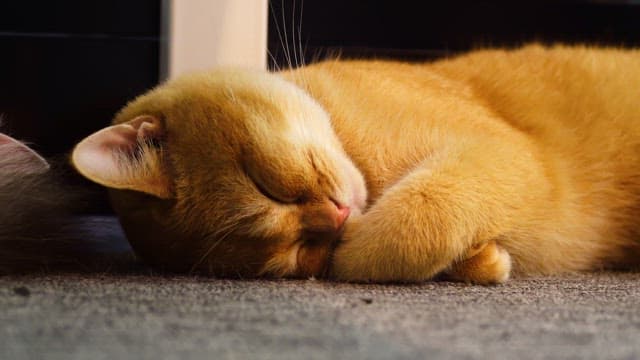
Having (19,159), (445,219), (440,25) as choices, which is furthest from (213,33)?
(440,25)

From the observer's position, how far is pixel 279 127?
109 cm

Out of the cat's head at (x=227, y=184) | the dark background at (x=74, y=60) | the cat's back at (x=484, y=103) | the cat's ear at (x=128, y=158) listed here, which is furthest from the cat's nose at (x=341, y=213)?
the dark background at (x=74, y=60)

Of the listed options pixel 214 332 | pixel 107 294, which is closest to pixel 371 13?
pixel 107 294

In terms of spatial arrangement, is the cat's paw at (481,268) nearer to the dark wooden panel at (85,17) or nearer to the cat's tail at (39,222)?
the cat's tail at (39,222)

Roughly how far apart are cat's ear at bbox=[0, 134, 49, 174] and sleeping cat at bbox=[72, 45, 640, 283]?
0.13m

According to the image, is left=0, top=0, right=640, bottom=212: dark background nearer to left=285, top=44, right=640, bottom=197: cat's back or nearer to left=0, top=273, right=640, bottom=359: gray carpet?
left=285, top=44, right=640, bottom=197: cat's back

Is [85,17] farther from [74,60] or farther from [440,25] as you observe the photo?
[440,25]

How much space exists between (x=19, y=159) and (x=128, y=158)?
20cm

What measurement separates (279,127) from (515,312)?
41cm

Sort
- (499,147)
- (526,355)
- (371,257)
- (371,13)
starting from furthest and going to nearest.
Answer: (371,13)
(499,147)
(371,257)
(526,355)

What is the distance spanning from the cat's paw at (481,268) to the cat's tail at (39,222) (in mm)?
A: 497

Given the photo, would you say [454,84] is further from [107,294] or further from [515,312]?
[107,294]

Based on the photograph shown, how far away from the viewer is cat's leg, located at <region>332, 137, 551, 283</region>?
1021 mm

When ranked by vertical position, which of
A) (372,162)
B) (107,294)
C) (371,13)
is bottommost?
(107,294)
